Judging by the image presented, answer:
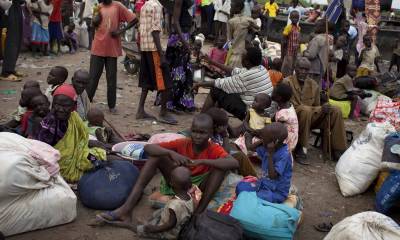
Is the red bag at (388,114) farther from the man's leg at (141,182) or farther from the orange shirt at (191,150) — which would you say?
the man's leg at (141,182)

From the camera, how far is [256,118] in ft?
17.4

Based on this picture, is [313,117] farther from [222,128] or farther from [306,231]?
[306,231]

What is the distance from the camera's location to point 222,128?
455 cm

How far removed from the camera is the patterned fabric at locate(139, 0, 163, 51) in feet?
19.6

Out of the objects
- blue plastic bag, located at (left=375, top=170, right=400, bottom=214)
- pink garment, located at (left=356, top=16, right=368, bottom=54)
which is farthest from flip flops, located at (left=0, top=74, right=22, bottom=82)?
pink garment, located at (left=356, top=16, right=368, bottom=54)

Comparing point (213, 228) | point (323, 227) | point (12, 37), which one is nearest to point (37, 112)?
point (213, 228)

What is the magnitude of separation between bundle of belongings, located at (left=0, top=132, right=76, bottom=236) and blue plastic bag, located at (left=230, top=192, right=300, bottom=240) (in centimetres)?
126

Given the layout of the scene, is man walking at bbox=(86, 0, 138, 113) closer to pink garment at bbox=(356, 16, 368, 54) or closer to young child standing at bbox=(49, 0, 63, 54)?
young child standing at bbox=(49, 0, 63, 54)

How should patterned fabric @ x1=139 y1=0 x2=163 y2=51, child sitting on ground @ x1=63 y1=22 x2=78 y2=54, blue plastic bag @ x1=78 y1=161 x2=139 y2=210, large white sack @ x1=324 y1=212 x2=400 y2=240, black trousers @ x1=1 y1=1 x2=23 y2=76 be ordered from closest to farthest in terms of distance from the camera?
large white sack @ x1=324 y1=212 x2=400 y2=240 → blue plastic bag @ x1=78 y1=161 x2=139 y2=210 → patterned fabric @ x1=139 y1=0 x2=163 y2=51 → black trousers @ x1=1 y1=1 x2=23 y2=76 → child sitting on ground @ x1=63 y1=22 x2=78 y2=54

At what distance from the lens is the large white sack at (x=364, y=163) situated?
15.6 ft

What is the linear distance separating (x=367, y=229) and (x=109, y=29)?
13.8 feet

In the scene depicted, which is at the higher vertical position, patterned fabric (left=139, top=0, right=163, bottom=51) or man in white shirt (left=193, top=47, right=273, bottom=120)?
patterned fabric (left=139, top=0, right=163, bottom=51)

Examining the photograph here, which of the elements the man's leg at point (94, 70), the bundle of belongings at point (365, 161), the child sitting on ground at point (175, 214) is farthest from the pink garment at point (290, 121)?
the man's leg at point (94, 70)

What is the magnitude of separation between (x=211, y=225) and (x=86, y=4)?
9.81 meters
